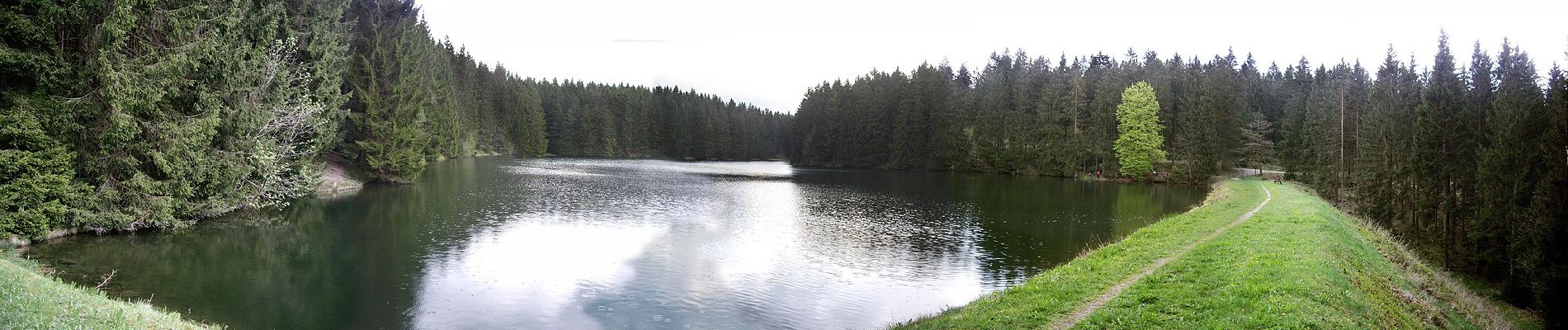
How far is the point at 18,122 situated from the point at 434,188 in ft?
92.7

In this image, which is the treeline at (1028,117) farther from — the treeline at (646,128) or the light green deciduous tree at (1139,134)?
the treeline at (646,128)

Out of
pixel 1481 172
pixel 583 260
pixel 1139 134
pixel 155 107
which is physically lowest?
pixel 583 260

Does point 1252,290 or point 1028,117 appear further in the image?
point 1028,117

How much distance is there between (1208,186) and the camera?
6097 centimetres

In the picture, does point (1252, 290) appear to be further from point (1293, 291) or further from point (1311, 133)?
point (1311, 133)

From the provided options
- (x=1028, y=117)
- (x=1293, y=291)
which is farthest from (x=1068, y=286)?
(x=1028, y=117)

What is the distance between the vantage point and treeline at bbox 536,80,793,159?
14938 cm

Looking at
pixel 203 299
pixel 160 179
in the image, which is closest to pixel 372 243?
pixel 160 179

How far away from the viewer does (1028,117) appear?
8394 cm

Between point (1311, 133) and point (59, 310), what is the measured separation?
2845 inches

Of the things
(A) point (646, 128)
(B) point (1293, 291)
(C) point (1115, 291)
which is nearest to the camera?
(B) point (1293, 291)

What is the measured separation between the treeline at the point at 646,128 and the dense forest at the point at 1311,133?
25.9 metres

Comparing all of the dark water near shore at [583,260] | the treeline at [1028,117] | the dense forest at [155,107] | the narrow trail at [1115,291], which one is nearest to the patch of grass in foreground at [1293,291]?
the narrow trail at [1115,291]

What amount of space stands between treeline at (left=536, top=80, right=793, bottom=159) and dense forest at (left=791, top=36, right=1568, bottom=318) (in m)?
25.9
